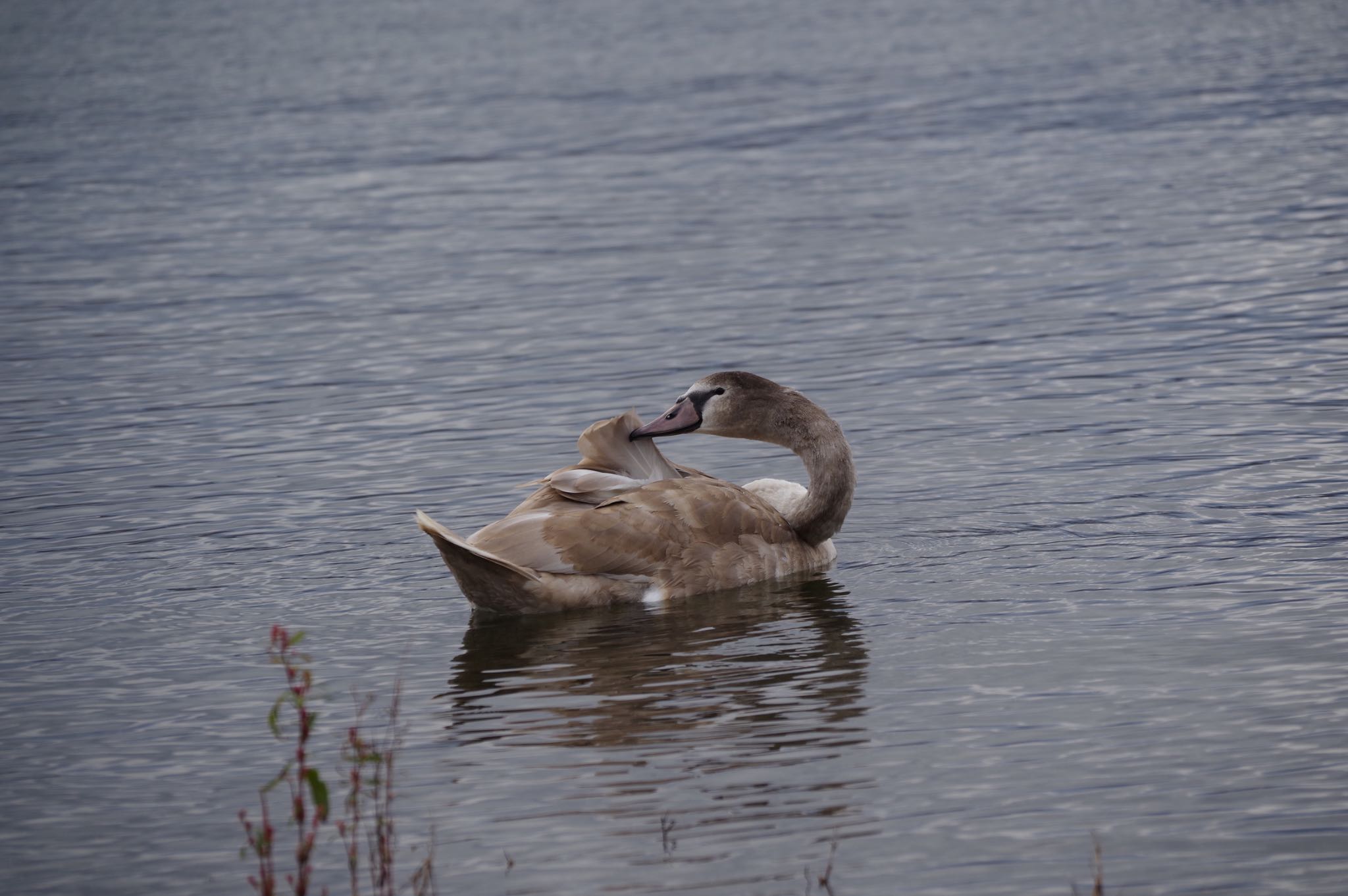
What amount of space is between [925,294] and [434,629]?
10.2 metres

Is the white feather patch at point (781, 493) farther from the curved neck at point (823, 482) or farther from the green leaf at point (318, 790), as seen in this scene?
the green leaf at point (318, 790)

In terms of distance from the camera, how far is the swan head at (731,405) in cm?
1180

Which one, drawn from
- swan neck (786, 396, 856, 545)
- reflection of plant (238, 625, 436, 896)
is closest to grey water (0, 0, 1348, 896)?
reflection of plant (238, 625, 436, 896)

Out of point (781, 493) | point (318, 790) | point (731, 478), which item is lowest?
point (731, 478)

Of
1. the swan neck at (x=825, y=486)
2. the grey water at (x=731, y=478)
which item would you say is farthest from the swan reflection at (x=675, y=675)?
the swan neck at (x=825, y=486)

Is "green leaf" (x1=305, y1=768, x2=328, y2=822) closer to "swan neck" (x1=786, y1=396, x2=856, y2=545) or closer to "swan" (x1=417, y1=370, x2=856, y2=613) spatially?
"swan" (x1=417, y1=370, x2=856, y2=613)

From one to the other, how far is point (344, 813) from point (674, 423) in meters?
4.77

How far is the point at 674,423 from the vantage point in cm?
1170

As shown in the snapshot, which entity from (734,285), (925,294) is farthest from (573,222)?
(925,294)

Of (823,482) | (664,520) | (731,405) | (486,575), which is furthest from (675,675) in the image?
(731,405)

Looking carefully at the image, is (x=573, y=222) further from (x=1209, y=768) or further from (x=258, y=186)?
(x=1209, y=768)

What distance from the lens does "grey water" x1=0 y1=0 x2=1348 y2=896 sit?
7.59m

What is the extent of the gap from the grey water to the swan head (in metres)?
1.00

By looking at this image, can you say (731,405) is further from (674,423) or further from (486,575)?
(486,575)
